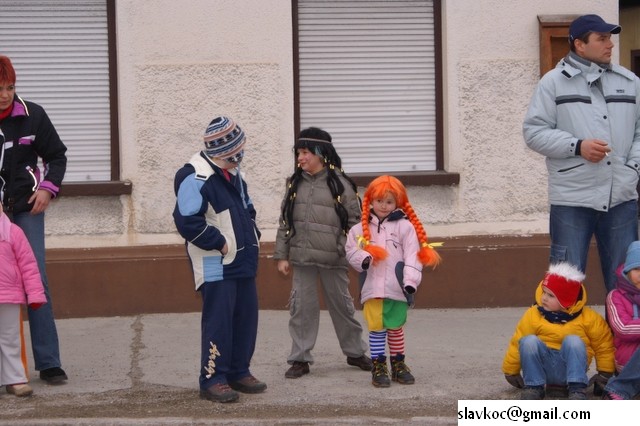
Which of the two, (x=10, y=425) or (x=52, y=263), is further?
(x=52, y=263)

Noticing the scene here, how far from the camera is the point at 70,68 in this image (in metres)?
9.69

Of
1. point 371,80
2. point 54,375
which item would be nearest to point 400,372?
point 54,375

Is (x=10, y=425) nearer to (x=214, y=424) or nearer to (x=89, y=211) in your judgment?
(x=214, y=424)

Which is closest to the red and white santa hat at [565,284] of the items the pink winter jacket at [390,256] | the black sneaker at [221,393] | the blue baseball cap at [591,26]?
the pink winter jacket at [390,256]

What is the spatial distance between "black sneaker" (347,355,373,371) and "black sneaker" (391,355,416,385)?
0.42 metres

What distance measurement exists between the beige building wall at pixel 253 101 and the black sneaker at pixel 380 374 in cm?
287

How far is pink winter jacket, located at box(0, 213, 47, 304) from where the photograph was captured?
678 cm

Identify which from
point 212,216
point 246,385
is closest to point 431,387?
point 246,385

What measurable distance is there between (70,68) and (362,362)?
148 inches

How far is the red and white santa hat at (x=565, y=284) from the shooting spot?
6496 mm

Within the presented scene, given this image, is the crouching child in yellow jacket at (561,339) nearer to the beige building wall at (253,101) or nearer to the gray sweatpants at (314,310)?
the gray sweatpants at (314,310)

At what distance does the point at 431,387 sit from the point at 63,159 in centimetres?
264

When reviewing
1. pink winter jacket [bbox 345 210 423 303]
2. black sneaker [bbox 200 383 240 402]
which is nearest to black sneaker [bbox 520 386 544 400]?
pink winter jacket [bbox 345 210 423 303]

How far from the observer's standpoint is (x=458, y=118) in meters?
9.93
